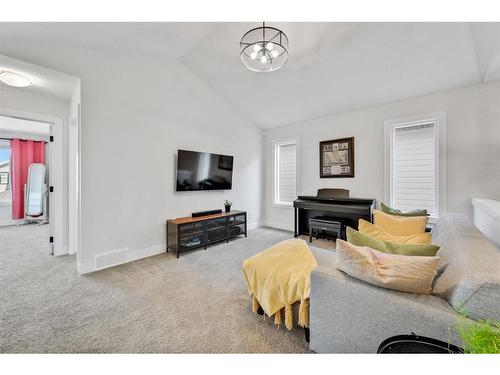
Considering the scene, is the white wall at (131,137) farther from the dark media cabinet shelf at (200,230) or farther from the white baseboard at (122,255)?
the dark media cabinet shelf at (200,230)

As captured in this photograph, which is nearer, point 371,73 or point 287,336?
point 287,336

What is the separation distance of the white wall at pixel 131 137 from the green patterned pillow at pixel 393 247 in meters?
2.85

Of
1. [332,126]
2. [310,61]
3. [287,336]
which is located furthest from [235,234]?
[310,61]

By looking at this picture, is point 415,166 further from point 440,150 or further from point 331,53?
point 331,53

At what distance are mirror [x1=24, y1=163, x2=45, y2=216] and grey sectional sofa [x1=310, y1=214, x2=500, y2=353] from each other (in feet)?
23.8

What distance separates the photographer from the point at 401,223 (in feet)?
7.01

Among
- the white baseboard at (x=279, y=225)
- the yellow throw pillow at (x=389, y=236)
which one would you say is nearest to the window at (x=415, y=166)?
the yellow throw pillow at (x=389, y=236)

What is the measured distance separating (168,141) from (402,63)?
139 inches

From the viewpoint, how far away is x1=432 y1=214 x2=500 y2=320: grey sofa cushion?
31.8 inches

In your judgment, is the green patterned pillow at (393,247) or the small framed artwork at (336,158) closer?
the green patterned pillow at (393,247)

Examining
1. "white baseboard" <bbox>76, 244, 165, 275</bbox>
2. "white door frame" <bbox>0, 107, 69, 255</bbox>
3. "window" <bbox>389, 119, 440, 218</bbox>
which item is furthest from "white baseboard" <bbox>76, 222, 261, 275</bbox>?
"window" <bbox>389, 119, 440, 218</bbox>

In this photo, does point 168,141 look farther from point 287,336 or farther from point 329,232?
point 329,232

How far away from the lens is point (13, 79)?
7.72 feet

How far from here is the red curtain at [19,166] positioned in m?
5.18
